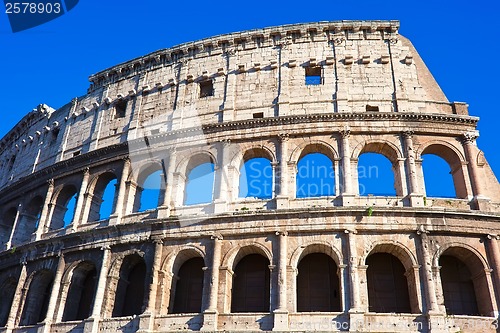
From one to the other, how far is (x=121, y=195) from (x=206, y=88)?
5.97m

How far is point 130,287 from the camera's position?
17.3 metres

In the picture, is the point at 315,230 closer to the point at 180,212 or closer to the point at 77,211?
the point at 180,212

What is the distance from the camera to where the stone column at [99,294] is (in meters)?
15.9

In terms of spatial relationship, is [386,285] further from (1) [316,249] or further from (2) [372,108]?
(2) [372,108]

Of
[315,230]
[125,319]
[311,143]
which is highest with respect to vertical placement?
[311,143]

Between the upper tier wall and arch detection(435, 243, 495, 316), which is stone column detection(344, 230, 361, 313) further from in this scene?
the upper tier wall

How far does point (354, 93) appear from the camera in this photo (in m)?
18.3

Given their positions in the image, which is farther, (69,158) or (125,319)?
(69,158)

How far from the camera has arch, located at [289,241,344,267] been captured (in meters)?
14.9

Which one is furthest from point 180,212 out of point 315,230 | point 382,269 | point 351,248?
point 382,269

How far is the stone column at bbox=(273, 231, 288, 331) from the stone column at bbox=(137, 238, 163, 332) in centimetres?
418

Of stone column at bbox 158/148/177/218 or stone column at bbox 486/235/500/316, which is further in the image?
stone column at bbox 158/148/177/218

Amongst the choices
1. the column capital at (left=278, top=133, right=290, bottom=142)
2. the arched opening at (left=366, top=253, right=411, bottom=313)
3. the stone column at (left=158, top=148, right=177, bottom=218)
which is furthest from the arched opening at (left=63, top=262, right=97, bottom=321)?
the arched opening at (left=366, top=253, right=411, bottom=313)

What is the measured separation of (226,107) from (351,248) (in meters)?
7.78
